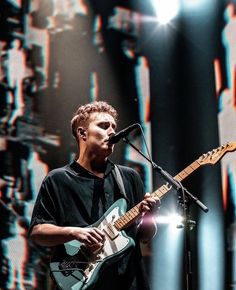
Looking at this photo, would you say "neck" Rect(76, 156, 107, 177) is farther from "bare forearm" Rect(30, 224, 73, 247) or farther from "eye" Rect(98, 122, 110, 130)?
"bare forearm" Rect(30, 224, 73, 247)

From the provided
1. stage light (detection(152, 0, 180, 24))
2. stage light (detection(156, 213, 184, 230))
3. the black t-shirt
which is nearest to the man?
the black t-shirt

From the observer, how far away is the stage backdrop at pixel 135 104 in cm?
294

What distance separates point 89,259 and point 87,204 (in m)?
0.24

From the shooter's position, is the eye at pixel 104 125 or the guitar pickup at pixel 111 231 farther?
the eye at pixel 104 125

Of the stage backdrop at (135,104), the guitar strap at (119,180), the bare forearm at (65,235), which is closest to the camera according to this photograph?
the bare forearm at (65,235)

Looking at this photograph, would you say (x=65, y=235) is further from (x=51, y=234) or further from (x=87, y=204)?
(x=87, y=204)

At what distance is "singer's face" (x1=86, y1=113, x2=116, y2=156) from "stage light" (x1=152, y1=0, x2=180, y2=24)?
1.23 metres

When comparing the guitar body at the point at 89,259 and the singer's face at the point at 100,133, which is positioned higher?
the singer's face at the point at 100,133

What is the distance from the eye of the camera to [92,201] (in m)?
2.15

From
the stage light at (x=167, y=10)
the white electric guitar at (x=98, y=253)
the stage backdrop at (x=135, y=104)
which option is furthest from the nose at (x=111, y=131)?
the stage light at (x=167, y=10)

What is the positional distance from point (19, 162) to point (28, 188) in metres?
0.18

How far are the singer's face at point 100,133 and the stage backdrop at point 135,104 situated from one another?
78cm

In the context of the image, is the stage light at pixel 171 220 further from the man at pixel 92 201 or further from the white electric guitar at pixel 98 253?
the white electric guitar at pixel 98 253

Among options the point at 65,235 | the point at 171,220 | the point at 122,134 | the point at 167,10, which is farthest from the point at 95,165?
the point at 167,10
